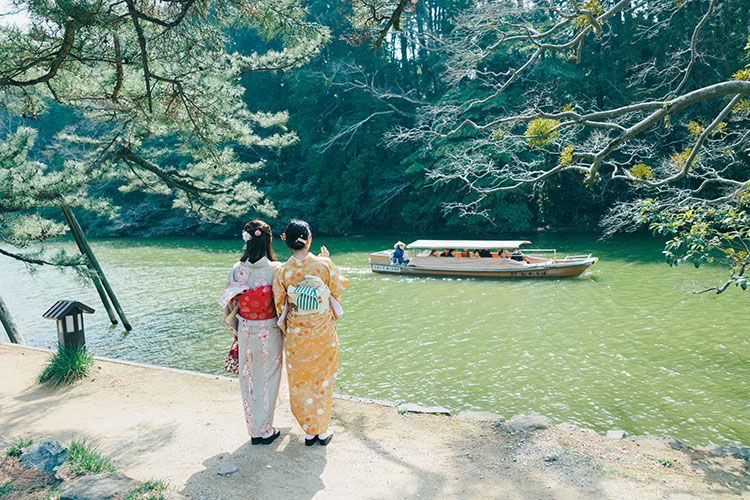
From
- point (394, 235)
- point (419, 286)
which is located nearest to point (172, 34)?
point (419, 286)

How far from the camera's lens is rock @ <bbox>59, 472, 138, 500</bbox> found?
3.15 m

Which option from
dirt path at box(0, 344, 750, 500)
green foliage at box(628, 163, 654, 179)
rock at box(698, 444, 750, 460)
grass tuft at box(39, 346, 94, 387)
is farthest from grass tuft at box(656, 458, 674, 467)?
grass tuft at box(39, 346, 94, 387)

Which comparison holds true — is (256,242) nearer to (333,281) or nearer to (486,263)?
(333,281)

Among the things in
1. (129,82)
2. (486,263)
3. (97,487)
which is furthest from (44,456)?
(486,263)

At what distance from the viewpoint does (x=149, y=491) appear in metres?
3.32

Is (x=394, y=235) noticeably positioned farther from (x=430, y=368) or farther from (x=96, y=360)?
(x=96, y=360)

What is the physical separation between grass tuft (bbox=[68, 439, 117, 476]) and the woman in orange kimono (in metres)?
1.42

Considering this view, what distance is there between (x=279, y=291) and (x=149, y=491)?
5.36 feet

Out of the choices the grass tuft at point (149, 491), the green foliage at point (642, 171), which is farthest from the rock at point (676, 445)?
the grass tuft at point (149, 491)

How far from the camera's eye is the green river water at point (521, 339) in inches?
272

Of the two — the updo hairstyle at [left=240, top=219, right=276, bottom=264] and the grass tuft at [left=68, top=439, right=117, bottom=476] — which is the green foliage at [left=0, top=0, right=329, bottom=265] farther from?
the grass tuft at [left=68, top=439, right=117, bottom=476]

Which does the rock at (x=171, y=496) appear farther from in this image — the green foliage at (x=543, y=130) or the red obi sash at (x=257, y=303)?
the green foliage at (x=543, y=130)

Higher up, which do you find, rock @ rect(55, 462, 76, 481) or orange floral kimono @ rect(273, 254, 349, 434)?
orange floral kimono @ rect(273, 254, 349, 434)

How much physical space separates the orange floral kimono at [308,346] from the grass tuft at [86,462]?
1.42 meters
